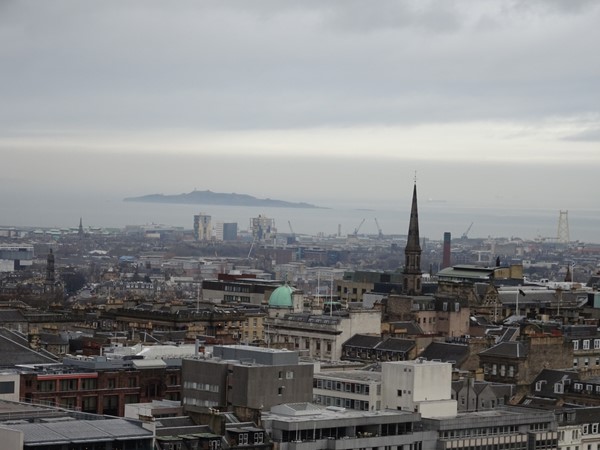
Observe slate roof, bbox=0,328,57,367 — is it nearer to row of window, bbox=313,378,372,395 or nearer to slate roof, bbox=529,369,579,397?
row of window, bbox=313,378,372,395

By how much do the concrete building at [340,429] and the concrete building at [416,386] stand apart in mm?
4991

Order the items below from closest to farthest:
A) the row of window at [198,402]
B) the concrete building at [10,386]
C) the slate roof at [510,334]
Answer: the row of window at [198,402] → the concrete building at [10,386] → the slate roof at [510,334]

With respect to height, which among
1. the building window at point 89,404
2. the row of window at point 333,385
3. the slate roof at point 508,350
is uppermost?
the slate roof at point 508,350

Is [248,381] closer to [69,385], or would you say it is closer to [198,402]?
[198,402]

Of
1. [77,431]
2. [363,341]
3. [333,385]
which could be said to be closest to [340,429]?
[77,431]

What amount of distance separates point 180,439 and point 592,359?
59220 mm

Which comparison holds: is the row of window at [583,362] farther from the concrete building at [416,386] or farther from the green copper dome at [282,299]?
the green copper dome at [282,299]

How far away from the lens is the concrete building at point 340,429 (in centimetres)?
8494

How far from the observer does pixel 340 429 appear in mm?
87188

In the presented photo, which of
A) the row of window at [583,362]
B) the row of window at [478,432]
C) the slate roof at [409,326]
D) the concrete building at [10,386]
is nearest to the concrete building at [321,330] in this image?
the slate roof at [409,326]

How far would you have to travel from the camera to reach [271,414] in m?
88.8

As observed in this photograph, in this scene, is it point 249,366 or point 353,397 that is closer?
point 249,366

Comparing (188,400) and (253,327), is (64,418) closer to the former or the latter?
(188,400)

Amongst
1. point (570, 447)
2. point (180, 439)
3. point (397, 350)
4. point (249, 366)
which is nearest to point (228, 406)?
point (249, 366)
